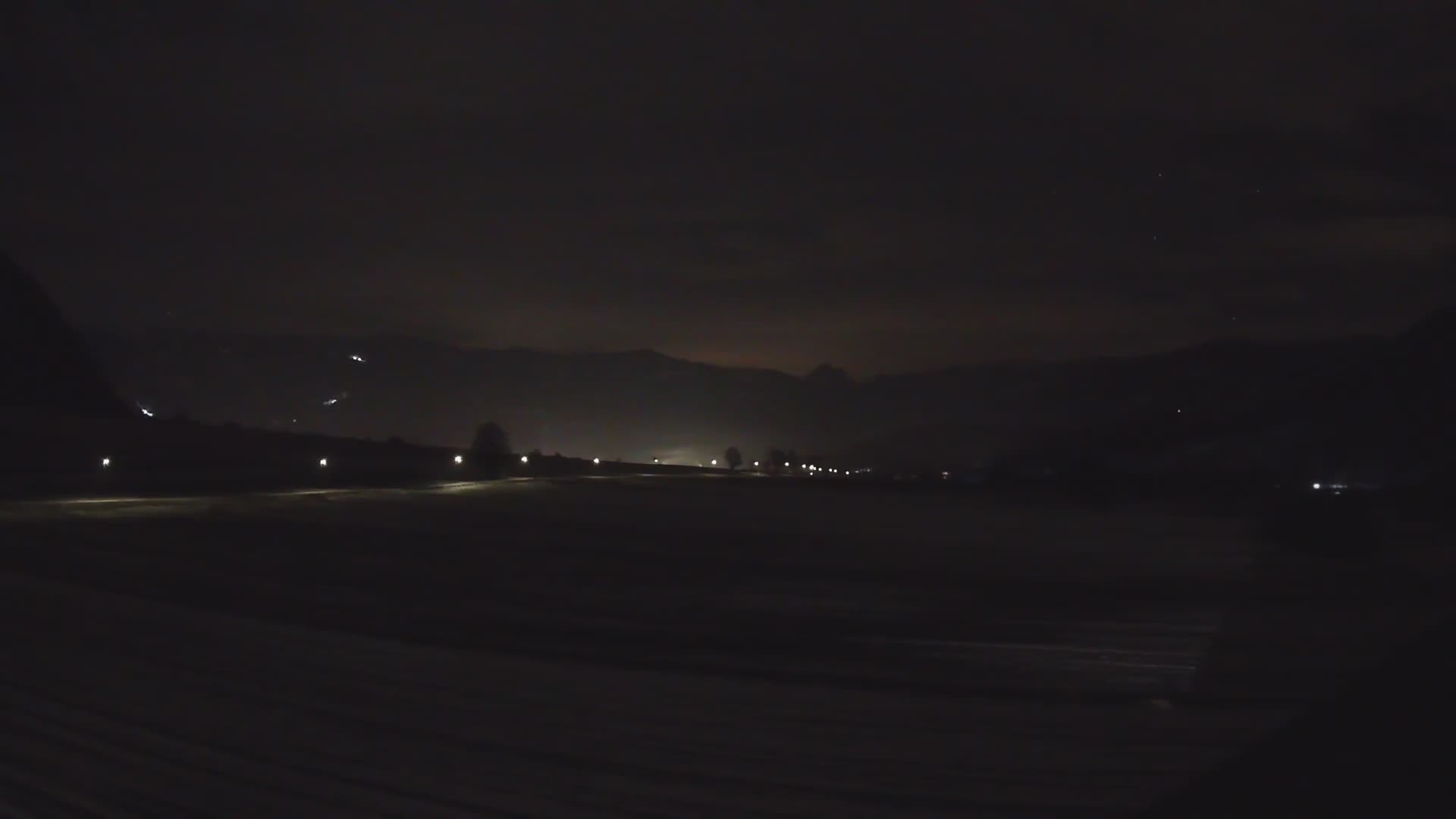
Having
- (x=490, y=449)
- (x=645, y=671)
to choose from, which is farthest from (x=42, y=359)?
(x=645, y=671)

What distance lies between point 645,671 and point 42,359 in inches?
3450

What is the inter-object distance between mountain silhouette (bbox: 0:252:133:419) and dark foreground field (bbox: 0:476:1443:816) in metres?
67.8

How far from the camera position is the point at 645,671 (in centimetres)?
980

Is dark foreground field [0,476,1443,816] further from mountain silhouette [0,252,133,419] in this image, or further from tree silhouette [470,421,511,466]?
Answer: mountain silhouette [0,252,133,419]

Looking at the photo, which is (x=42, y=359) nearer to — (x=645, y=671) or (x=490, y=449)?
(x=490, y=449)

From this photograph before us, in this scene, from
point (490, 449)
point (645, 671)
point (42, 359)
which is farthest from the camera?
point (42, 359)

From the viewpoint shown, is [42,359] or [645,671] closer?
[645,671]

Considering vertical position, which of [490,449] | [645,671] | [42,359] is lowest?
[645,671]

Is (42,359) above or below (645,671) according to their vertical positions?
above

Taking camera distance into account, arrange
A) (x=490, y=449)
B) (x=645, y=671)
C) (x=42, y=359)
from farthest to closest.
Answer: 1. (x=42, y=359)
2. (x=490, y=449)
3. (x=645, y=671)

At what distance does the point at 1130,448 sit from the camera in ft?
247

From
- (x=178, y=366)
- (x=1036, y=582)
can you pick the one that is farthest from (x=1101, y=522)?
(x=178, y=366)

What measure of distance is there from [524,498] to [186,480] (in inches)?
459

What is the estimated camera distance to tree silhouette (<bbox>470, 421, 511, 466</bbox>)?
192ft
